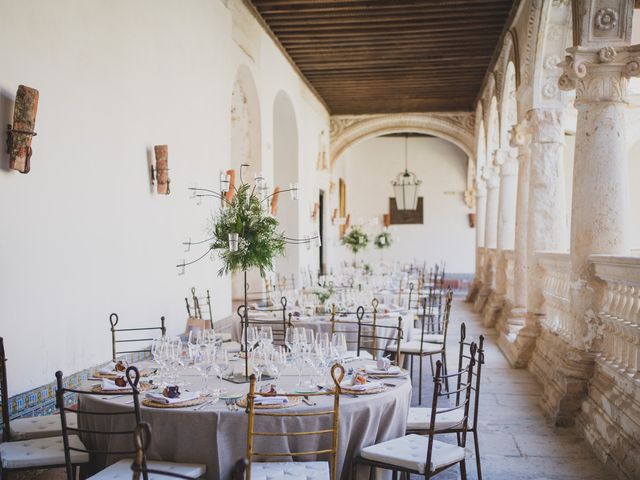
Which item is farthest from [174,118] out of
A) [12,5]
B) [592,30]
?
[592,30]

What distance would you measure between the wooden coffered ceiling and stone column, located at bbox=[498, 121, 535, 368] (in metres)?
1.90

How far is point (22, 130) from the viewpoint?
382 cm

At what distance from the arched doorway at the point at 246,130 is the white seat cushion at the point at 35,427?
584 cm

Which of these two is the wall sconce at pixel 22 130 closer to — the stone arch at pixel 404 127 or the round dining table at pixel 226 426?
the round dining table at pixel 226 426

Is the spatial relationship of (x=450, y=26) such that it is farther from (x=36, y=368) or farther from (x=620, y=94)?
(x=36, y=368)

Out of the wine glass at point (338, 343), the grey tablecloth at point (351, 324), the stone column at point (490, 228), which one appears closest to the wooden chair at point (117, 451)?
the wine glass at point (338, 343)

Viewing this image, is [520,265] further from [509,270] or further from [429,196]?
[429,196]

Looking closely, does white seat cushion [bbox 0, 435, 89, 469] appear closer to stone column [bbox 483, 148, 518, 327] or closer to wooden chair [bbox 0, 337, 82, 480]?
wooden chair [bbox 0, 337, 82, 480]

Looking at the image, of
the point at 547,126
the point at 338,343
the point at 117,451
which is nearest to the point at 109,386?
the point at 117,451

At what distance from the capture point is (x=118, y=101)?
5219 millimetres

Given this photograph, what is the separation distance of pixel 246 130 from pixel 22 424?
22.3 ft

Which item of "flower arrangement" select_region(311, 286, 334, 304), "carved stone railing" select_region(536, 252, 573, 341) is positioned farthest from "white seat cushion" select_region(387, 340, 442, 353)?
"carved stone railing" select_region(536, 252, 573, 341)

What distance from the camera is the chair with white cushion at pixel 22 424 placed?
140 inches

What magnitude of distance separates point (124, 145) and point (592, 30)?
368 centimetres
